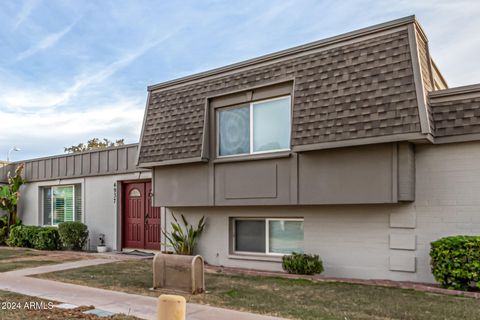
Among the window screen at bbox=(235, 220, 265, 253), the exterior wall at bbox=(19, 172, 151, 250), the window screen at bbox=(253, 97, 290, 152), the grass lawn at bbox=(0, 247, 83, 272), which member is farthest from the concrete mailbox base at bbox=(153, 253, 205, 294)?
the exterior wall at bbox=(19, 172, 151, 250)

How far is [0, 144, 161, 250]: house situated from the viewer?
1451 centimetres

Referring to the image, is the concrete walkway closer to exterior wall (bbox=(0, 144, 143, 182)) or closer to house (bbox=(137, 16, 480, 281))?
house (bbox=(137, 16, 480, 281))

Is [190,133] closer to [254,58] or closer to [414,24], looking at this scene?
[254,58]

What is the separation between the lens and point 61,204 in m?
17.4

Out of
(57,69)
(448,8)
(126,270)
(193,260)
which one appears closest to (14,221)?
(57,69)

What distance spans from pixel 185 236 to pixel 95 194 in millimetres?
5276

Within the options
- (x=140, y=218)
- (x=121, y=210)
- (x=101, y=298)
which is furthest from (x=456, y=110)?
(x=121, y=210)

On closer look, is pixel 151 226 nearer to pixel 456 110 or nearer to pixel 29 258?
pixel 29 258

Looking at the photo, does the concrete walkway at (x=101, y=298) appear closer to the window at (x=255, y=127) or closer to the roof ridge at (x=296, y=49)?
the window at (x=255, y=127)

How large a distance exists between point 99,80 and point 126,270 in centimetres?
1385

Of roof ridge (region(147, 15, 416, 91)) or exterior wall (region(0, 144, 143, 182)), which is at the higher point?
roof ridge (region(147, 15, 416, 91))

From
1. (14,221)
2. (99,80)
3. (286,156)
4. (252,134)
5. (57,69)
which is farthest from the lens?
(99,80)

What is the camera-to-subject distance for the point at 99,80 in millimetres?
21922

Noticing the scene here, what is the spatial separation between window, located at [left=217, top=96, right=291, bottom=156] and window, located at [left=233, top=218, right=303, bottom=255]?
1.80 metres
